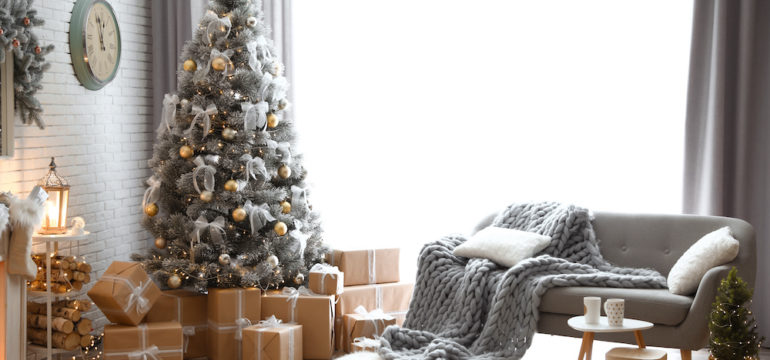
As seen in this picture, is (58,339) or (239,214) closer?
(58,339)

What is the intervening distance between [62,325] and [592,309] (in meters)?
2.68

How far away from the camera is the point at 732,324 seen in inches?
144

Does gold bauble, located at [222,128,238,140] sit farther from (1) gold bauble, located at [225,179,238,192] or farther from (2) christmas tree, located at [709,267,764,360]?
(2) christmas tree, located at [709,267,764,360]

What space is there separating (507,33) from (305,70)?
1.40m

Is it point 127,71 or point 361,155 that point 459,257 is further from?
point 127,71

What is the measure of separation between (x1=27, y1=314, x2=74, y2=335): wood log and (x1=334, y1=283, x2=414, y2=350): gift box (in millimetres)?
1434

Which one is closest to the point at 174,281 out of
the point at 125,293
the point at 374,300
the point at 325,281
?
the point at 125,293

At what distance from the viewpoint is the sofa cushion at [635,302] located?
390cm

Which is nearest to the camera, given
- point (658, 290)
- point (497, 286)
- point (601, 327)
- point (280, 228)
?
point (601, 327)

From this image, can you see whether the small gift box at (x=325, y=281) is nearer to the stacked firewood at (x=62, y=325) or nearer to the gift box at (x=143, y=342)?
the gift box at (x=143, y=342)

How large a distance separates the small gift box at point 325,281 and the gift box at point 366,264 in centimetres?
24

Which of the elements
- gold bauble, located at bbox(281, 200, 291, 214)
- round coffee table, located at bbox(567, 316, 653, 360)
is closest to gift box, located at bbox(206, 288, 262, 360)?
gold bauble, located at bbox(281, 200, 291, 214)

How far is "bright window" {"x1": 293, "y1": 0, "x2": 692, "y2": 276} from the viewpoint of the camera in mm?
5125

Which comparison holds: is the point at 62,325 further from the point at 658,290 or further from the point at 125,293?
the point at 658,290
